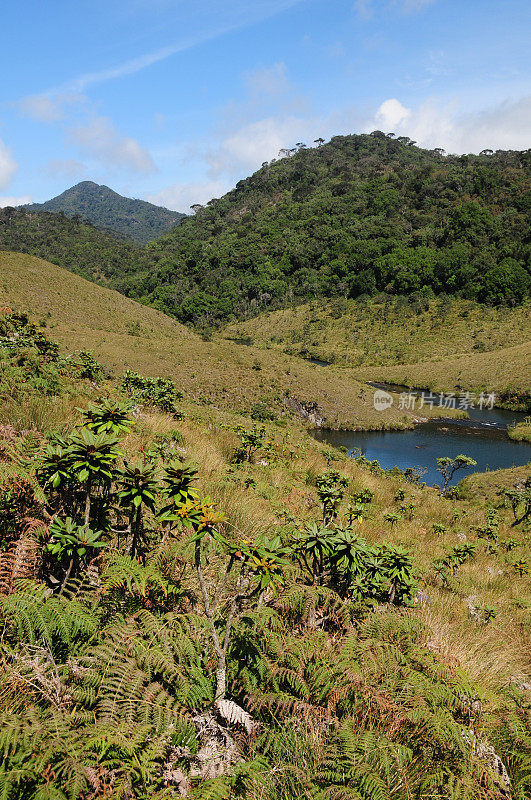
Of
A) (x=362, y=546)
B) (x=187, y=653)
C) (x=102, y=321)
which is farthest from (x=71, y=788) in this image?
(x=102, y=321)

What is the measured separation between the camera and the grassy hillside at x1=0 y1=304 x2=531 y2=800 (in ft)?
6.18

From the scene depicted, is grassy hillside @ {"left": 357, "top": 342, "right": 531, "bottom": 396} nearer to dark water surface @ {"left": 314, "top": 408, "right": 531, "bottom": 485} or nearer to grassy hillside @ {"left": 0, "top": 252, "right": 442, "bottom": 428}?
dark water surface @ {"left": 314, "top": 408, "right": 531, "bottom": 485}

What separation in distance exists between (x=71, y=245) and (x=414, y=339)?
299 feet

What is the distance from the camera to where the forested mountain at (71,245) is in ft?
319

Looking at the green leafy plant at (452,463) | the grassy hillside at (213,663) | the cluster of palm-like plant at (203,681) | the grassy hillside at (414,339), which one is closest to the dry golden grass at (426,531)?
the grassy hillside at (213,663)

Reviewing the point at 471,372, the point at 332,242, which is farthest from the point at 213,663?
the point at 332,242

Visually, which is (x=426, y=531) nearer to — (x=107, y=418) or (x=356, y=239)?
(x=107, y=418)

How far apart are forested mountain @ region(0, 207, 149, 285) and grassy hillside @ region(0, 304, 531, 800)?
10240cm

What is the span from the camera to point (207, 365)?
29.9 m

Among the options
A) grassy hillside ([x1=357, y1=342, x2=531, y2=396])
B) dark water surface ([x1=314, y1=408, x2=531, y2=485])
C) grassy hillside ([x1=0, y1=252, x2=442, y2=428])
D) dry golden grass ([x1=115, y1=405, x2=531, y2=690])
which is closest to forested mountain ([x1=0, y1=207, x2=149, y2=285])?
grassy hillside ([x1=0, y1=252, x2=442, y2=428])

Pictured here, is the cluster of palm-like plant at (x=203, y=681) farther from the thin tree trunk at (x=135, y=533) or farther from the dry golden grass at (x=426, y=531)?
the dry golden grass at (x=426, y=531)

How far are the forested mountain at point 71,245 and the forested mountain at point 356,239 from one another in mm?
8699

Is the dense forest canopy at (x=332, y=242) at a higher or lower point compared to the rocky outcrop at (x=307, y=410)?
higher

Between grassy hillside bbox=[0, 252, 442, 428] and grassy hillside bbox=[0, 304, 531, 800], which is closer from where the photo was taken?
grassy hillside bbox=[0, 304, 531, 800]
